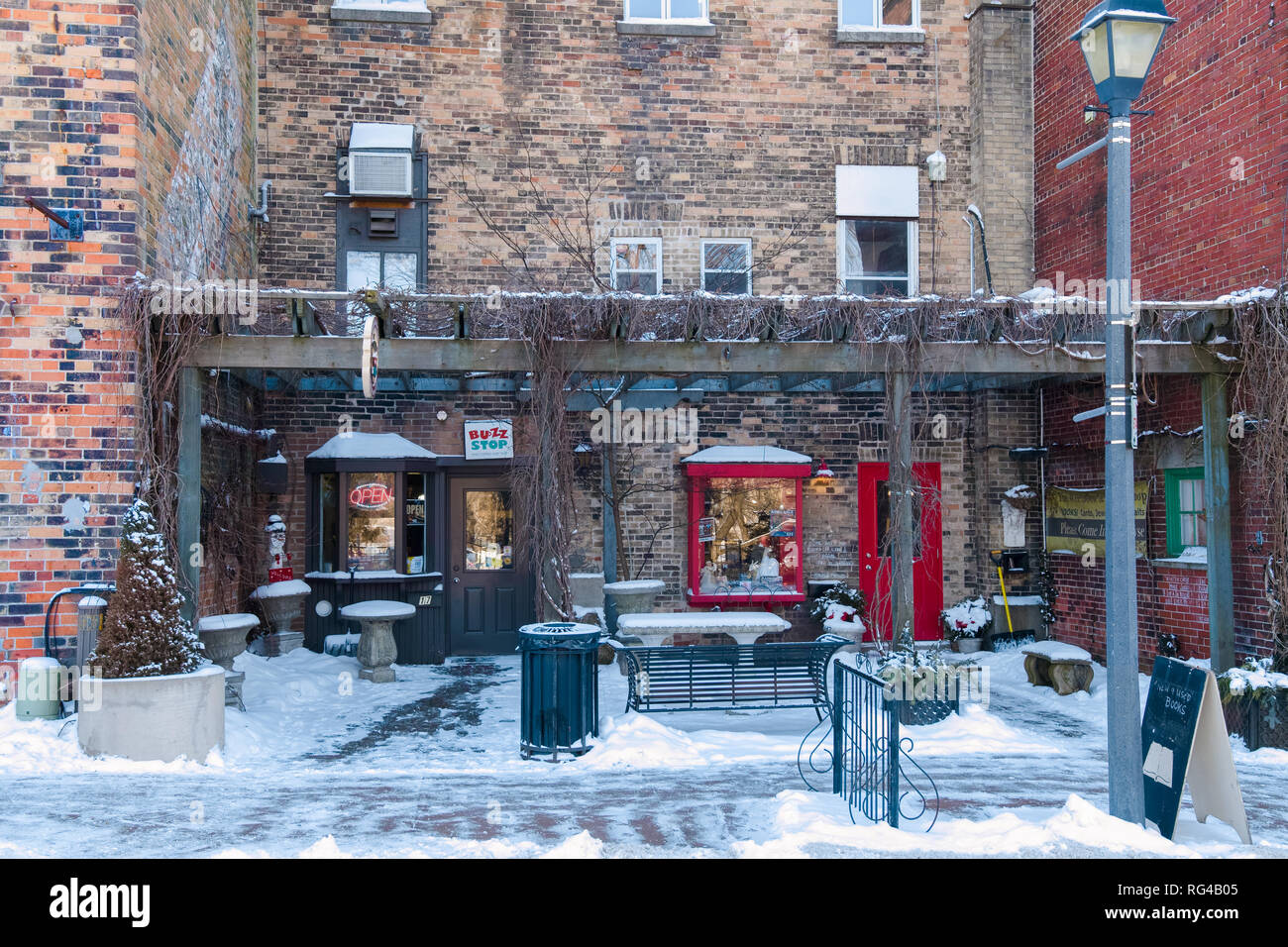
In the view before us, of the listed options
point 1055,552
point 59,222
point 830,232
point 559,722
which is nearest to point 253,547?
point 59,222

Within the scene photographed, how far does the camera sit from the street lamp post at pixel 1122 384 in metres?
5.24

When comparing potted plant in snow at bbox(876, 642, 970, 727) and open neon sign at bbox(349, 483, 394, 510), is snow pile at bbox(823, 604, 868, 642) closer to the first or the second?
potted plant in snow at bbox(876, 642, 970, 727)

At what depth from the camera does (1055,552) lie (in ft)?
39.6

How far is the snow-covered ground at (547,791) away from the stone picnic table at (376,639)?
3.26 ft

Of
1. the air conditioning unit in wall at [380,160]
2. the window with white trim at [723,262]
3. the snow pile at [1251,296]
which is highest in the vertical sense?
the air conditioning unit in wall at [380,160]

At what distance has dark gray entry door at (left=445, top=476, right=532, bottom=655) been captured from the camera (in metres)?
12.2

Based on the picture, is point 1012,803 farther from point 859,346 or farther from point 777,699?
point 859,346

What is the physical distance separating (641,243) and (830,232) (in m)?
2.49

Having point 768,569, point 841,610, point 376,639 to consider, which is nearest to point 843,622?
point 841,610

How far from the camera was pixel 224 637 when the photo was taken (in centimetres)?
898

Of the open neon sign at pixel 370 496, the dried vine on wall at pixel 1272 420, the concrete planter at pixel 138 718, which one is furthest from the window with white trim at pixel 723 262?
the concrete planter at pixel 138 718

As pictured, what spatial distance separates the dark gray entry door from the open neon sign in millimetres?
800

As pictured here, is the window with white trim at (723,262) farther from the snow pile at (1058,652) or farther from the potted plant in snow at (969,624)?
the snow pile at (1058,652)

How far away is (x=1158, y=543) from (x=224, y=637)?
30.8ft
